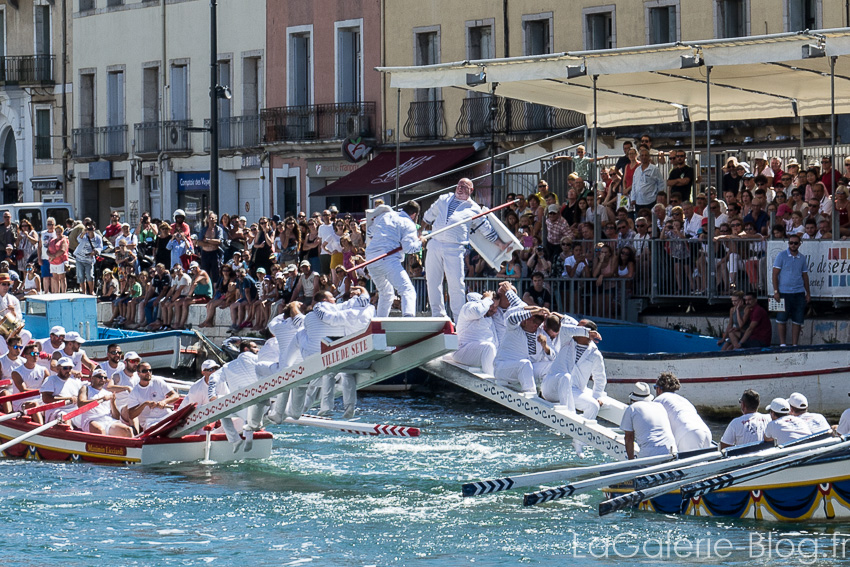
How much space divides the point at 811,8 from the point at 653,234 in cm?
932

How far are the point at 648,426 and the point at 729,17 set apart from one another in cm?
1808

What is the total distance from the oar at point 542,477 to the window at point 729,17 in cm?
1811

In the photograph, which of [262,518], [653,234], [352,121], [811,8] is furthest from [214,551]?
[352,121]

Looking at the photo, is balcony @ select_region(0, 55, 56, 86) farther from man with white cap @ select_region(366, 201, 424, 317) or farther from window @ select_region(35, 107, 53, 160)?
man with white cap @ select_region(366, 201, 424, 317)

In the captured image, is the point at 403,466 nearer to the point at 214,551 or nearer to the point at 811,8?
the point at 214,551

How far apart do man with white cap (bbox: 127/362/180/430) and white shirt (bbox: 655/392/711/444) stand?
25.3ft

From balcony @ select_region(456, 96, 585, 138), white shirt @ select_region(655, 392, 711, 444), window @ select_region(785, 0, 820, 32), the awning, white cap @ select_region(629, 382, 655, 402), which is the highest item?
window @ select_region(785, 0, 820, 32)

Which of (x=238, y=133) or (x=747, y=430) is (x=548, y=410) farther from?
(x=238, y=133)

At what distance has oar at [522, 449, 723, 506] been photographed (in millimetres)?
15867

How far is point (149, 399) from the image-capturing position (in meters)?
22.0

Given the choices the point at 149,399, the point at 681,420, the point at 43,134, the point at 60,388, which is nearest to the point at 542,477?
the point at 681,420

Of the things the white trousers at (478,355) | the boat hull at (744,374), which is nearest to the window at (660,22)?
the boat hull at (744,374)

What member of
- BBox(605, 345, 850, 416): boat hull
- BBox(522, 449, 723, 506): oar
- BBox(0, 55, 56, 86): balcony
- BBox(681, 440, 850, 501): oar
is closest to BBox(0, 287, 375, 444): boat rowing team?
BBox(522, 449, 723, 506): oar

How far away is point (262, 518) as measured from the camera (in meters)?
18.0
